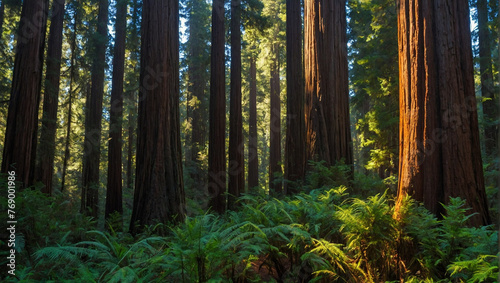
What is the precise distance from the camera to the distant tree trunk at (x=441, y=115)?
3.71 meters

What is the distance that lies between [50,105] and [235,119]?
26.6 feet

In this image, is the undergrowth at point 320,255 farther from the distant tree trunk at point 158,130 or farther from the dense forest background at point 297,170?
the distant tree trunk at point 158,130

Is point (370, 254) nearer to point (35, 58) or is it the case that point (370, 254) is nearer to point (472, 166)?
point (472, 166)

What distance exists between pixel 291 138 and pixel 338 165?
502cm

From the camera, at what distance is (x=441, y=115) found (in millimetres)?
3812

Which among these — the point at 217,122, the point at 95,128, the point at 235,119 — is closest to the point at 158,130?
the point at 217,122

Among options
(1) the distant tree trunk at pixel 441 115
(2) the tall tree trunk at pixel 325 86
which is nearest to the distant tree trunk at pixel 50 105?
(2) the tall tree trunk at pixel 325 86

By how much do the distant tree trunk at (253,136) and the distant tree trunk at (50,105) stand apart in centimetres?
1056

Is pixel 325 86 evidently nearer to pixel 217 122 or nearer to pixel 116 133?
pixel 217 122

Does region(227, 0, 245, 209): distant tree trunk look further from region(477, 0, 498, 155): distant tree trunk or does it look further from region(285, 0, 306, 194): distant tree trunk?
region(477, 0, 498, 155): distant tree trunk

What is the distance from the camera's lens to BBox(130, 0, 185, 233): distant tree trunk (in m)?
6.21

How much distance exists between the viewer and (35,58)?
7.85 m

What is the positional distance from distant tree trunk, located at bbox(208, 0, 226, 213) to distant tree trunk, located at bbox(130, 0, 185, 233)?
18.8ft

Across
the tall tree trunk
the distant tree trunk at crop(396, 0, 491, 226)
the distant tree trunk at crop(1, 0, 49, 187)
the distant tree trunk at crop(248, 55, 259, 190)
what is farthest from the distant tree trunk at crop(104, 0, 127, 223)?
the distant tree trunk at crop(396, 0, 491, 226)
